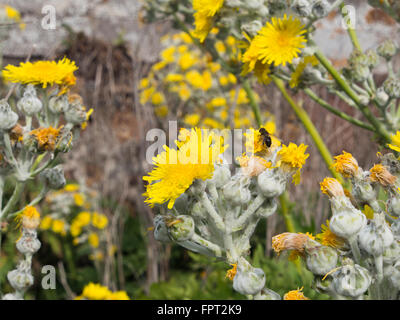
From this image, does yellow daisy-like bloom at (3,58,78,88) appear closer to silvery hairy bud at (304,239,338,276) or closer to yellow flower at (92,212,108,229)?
silvery hairy bud at (304,239,338,276)

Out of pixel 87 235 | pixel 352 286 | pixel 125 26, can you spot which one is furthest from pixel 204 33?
pixel 125 26

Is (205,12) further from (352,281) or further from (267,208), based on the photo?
(352,281)

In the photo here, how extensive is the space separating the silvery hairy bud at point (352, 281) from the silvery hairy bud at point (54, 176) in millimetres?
1116

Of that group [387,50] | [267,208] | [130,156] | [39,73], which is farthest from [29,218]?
[130,156]

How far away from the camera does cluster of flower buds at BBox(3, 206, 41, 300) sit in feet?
5.06

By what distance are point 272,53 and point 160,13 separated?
1090 mm

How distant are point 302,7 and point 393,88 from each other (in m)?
0.46

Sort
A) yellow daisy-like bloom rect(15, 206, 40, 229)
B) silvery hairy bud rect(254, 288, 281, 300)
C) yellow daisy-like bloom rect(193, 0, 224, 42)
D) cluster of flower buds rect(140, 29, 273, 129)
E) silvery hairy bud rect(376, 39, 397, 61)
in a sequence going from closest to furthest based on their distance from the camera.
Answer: silvery hairy bud rect(254, 288, 281, 300) → yellow daisy-like bloom rect(15, 206, 40, 229) → yellow daisy-like bloom rect(193, 0, 224, 42) → silvery hairy bud rect(376, 39, 397, 61) → cluster of flower buds rect(140, 29, 273, 129)

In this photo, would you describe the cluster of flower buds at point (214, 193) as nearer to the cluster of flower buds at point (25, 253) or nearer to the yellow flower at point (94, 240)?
the cluster of flower buds at point (25, 253)

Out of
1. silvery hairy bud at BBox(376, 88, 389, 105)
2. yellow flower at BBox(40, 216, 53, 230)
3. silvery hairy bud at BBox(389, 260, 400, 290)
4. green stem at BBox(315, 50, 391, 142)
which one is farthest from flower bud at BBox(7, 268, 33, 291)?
yellow flower at BBox(40, 216, 53, 230)

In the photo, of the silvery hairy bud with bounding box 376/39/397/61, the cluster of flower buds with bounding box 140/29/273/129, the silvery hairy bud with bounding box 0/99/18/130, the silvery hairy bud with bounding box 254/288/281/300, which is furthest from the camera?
the cluster of flower buds with bounding box 140/29/273/129

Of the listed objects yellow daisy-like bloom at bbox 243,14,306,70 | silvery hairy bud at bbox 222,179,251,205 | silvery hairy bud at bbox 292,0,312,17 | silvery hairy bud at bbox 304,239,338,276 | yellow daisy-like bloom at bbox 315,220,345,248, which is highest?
silvery hairy bud at bbox 292,0,312,17

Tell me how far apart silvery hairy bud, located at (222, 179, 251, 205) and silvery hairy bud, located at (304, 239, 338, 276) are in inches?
8.5

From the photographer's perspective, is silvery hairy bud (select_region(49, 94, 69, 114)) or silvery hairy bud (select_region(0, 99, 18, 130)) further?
silvery hairy bud (select_region(49, 94, 69, 114))
